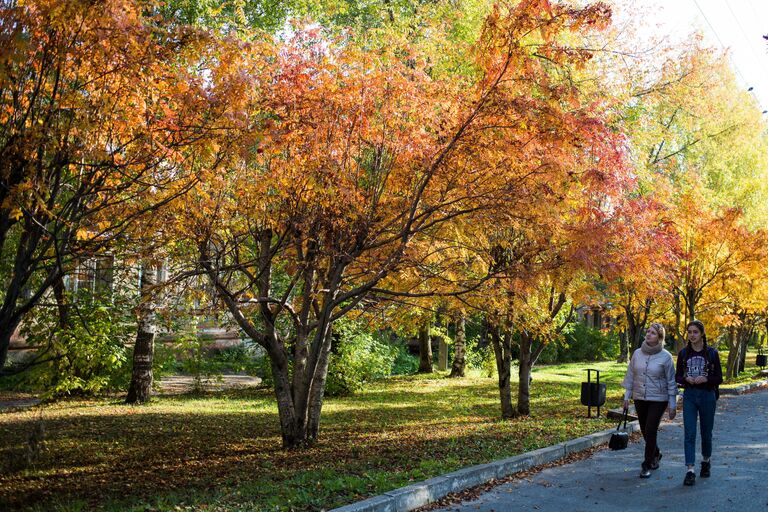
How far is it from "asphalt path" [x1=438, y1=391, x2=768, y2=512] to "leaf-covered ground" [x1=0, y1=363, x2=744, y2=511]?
2.49 ft

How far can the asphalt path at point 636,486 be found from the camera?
6301 millimetres

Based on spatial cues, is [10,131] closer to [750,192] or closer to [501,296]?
[501,296]

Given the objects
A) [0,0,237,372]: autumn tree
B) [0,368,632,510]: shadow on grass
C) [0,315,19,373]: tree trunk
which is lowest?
[0,368,632,510]: shadow on grass

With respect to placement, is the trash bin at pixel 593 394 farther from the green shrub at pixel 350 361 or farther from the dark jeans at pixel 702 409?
A: the green shrub at pixel 350 361

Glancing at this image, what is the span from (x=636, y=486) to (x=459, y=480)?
1.85 metres

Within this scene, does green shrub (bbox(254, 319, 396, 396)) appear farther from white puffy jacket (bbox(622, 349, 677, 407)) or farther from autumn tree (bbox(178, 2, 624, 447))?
white puffy jacket (bbox(622, 349, 677, 407))

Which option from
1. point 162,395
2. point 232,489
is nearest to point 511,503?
point 232,489

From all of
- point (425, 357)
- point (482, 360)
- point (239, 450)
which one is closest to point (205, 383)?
point (425, 357)

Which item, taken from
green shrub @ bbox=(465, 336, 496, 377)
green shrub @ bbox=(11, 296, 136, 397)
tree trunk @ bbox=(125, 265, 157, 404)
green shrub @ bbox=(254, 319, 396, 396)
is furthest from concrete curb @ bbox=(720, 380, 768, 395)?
green shrub @ bbox=(11, 296, 136, 397)

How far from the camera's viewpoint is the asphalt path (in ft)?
20.7

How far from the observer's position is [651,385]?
753 centimetres

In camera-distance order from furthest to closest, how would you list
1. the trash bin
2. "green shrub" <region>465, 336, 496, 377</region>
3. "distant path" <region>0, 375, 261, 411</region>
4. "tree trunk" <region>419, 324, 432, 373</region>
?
→ "tree trunk" <region>419, 324, 432, 373</region>, "green shrub" <region>465, 336, 496, 377</region>, "distant path" <region>0, 375, 261, 411</region>, the trash bin

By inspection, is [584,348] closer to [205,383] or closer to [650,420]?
[205,383]

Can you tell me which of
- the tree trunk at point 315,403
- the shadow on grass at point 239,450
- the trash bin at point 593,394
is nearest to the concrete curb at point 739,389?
the shadow on grass at point 239,450
